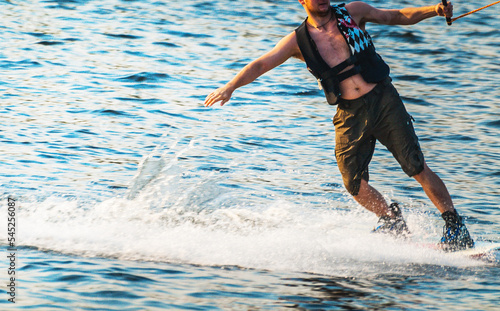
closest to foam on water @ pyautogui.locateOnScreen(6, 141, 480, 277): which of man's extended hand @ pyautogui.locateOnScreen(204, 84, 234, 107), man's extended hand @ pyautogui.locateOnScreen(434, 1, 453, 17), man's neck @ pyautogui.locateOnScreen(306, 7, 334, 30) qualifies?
man's extended hand @ pyautogui.locateOnScreen(204, 84, 234, 107)

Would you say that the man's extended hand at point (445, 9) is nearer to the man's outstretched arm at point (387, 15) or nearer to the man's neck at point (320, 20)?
the man's outstretched arm at point (387, 15)

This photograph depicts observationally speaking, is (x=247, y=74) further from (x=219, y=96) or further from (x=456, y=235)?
(x=456, y=235)

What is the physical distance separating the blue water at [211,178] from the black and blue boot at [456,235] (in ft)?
0.44

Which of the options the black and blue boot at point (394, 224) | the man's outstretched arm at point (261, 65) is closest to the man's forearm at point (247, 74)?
the man's outstretched arm at point (261, 65)

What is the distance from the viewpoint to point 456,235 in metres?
6.00

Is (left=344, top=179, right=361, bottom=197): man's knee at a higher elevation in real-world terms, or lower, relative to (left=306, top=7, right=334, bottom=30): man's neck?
lower

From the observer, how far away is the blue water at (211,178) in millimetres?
5270

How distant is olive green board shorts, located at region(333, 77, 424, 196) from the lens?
19.5ft

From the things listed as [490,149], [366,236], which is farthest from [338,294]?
[490,149]

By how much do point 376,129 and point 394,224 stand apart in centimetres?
84

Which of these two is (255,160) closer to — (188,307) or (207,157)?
(207,157)

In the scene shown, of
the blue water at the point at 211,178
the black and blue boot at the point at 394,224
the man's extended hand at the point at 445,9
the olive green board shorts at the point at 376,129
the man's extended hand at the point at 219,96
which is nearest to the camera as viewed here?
the blue water at the point at 211,178

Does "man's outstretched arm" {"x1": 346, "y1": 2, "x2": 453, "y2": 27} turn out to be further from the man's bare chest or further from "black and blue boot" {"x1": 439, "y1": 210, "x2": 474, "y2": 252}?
"black and blue boot" {"x1": 439, "y1": 210, "x2": 474, "y2": 252}

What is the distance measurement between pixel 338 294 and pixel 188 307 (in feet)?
3.32
